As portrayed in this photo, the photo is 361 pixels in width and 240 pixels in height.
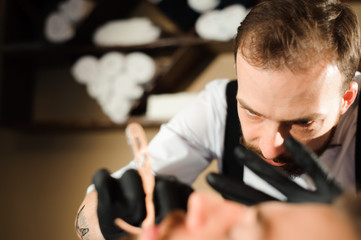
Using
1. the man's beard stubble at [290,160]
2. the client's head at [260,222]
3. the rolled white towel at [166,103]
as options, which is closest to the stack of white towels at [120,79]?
the rolled white towel at [166,103]

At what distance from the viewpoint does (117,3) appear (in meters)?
1.98

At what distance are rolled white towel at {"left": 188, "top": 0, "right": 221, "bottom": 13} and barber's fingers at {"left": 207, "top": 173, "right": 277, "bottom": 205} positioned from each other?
4.41 ft

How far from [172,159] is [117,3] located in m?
1.13

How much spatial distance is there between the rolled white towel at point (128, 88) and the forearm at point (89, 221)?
3.14 ft

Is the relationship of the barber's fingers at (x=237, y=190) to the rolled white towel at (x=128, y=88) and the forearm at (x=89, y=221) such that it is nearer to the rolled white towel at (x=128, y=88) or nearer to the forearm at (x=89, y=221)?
the forearm at (x=89, y=221)

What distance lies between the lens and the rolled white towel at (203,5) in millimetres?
1733

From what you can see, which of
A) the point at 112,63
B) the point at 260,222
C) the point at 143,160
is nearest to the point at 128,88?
the point at 112,63

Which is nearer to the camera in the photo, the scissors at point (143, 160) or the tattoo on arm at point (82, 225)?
the scissors at point (143, 160)

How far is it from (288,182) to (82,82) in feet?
5.46

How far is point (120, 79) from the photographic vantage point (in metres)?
1.87

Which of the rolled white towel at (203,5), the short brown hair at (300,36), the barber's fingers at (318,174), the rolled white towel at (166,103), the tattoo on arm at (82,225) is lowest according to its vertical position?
the rolled white towel at (166,103)

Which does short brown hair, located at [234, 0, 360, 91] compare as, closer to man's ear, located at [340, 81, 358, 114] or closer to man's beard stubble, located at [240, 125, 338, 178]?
man's ear, located at [340, 81, 358, 114]

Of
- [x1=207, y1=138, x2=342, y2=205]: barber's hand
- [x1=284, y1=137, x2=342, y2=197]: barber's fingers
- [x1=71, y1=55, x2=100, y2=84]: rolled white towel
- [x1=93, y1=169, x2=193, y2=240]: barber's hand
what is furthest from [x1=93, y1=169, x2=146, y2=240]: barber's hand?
[x1=71, y1=55, x2=100, y2=84]: rolled white towel

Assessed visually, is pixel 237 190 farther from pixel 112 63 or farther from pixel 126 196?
pixel 112 63
